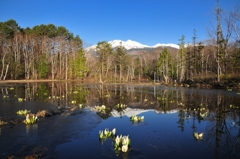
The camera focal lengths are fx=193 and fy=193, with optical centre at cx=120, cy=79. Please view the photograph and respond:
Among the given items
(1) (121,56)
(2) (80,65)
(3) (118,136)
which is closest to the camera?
(3) (118,136)

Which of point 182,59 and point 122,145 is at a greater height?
point 182,59

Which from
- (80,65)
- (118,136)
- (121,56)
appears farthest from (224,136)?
(121,56)

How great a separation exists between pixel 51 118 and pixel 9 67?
47192mm

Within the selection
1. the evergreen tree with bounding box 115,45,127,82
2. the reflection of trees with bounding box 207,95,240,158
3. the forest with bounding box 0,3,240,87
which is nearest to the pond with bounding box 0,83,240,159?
the reflection of trees with bounding box 207,95,240,158

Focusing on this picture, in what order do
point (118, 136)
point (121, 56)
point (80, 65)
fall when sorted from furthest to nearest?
point (121, 56) < point (80, 65) < point (118, 136)

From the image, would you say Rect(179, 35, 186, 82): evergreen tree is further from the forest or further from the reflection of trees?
the reflection of trees

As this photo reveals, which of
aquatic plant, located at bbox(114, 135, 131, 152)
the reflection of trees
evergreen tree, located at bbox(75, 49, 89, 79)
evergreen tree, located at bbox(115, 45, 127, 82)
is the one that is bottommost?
the reflection of trees

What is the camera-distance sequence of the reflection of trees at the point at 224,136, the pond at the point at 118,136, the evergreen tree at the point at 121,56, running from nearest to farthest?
the pond at the point at 118,136 < the reflection of trees at the point at 224,136 < the evergreen tree at the point at 121,56

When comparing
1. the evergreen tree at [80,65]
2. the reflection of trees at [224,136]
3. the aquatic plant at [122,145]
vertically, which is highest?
the evergreen tree at [80,65]

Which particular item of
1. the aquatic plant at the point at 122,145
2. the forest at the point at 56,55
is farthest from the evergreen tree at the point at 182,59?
the aquatic plant at the point at 122,145

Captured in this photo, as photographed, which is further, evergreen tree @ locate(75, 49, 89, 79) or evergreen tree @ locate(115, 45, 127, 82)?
evergreen tree @ locate(115, 45, 127, 82)

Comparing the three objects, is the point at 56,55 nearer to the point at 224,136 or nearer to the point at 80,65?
the point at 80,65

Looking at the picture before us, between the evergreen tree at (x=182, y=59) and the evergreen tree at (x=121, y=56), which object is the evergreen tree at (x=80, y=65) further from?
the evergreen tree at (x=182, y=59)

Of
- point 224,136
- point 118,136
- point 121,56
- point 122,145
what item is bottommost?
point 224,136
